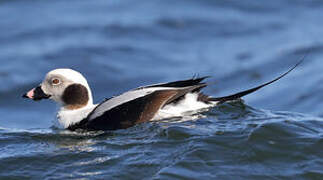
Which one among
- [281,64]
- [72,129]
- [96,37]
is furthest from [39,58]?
[72,129]

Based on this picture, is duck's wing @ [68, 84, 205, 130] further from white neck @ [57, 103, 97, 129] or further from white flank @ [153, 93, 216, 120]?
white neck @ [57, 103, 97, 129]

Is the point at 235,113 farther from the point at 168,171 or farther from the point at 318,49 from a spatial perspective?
the point at 318,49

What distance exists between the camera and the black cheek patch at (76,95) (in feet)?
23.3

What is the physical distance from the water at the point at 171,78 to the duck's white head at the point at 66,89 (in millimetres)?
308

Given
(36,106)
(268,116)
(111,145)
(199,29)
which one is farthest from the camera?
(199,29)

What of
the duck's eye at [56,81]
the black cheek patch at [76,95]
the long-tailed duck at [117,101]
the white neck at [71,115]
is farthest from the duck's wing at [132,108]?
the duck's eye at [56,81]

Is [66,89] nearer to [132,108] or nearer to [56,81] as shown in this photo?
[56,81]

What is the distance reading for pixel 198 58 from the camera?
13.4m

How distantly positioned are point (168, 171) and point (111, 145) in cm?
83

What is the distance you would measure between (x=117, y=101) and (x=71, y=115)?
1.87ft

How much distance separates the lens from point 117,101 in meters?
6.63

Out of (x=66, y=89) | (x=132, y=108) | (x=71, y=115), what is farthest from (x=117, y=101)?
(x=66, y=89)

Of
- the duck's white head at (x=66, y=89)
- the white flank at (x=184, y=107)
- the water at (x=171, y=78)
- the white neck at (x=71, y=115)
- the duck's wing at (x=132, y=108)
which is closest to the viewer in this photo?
the water at (x=171, y=78)

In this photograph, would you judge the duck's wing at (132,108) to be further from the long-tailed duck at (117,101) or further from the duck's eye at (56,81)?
the duck's eye at (56,81)
